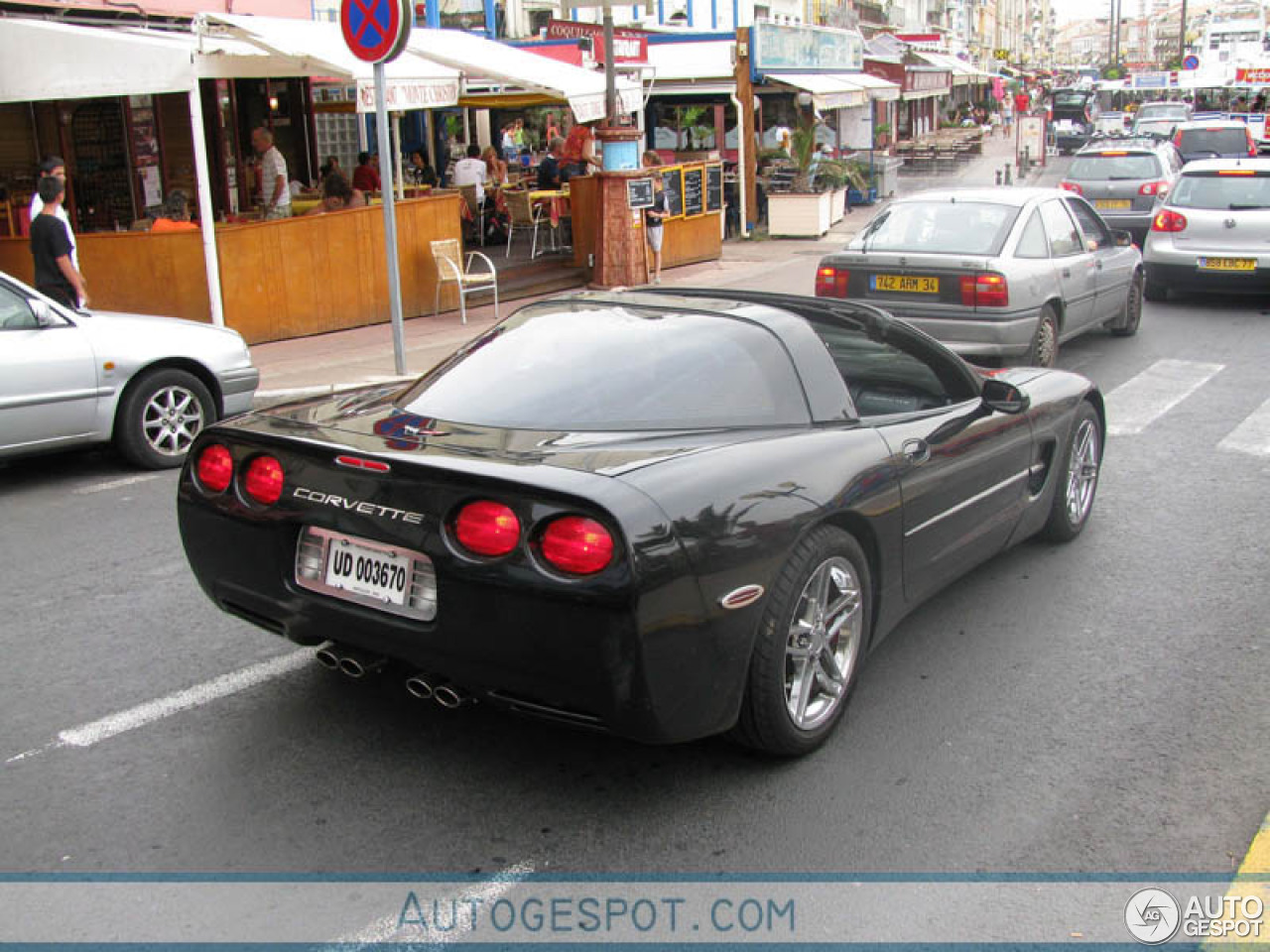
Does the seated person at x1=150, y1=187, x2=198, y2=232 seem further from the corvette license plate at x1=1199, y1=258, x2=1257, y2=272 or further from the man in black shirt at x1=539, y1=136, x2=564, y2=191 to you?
the corvette license plate at x1=1199, y1=258, x2=1257, y2=272

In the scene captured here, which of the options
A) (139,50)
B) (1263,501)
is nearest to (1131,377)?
(1263,501)

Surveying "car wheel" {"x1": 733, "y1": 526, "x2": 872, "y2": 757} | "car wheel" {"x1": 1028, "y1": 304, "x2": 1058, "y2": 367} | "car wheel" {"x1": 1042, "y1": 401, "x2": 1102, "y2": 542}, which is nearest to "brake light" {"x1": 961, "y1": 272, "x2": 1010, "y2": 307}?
"car wheel" {"x1": 1028, "y1": 304, "x2": 1058, "y2": 367}

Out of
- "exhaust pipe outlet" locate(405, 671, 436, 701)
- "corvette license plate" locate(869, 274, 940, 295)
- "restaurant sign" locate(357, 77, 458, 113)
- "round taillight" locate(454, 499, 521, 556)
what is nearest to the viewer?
"round taillight" locate(454, 499, 521, 556)

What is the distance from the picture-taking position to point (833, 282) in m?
10.4

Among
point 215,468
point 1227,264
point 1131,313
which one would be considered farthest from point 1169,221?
point 215,468

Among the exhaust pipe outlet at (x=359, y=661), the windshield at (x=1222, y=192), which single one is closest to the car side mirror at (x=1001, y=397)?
the exhaust pipe outlet at (x=359, y=661)

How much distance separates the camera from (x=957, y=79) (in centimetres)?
6253

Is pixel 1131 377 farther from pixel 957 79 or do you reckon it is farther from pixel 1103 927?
pixel 957 79

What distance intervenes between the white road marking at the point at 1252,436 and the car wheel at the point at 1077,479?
7.68ft

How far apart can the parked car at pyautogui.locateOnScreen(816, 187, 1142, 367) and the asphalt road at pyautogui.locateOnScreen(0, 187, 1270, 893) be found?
13.5ft

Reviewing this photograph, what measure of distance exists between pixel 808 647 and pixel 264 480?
1.80 m

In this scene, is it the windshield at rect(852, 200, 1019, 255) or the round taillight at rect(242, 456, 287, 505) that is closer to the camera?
the round taillight at rect(242, 456, 287, 505)

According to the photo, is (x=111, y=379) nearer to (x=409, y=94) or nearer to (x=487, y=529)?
(x=487, y=529)

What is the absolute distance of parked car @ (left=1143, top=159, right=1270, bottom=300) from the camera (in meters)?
14.1
